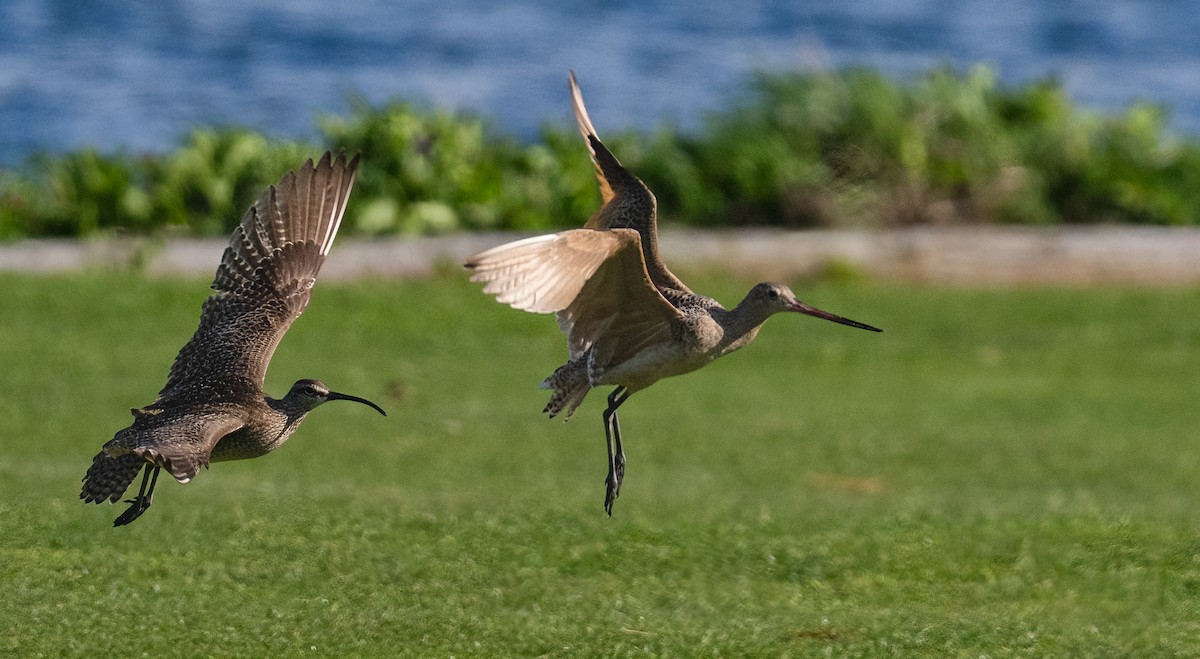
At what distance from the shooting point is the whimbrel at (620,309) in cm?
534

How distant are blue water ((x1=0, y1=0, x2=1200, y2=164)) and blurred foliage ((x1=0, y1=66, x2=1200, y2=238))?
20.9 feet

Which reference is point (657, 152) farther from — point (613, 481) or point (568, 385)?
point (613, 481)

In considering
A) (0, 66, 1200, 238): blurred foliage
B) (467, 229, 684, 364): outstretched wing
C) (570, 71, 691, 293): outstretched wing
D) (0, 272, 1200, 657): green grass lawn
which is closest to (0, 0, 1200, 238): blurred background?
(0, 66, 1200, 238): blurred foliage

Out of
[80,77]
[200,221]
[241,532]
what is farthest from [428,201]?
[80,77]

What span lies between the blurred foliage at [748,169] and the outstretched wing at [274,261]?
36.0 ft

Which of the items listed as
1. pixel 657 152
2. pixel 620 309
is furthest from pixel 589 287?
pixel 657 152

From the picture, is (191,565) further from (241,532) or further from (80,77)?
(80,77)

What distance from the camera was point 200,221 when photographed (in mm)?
18484

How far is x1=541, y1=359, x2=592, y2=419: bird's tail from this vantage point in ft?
20.4

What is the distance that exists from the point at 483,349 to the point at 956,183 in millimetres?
6175

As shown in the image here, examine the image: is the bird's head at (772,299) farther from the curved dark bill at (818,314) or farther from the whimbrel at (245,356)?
the whimbrel at (245,356)

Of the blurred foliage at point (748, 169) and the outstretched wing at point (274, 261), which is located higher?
the blurred foliage at point (748, 169)

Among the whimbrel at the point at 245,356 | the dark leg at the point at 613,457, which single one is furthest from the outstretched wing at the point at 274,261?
the dark leg at the point at 613,457

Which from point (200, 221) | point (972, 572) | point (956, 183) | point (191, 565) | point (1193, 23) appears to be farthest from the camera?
point (1193, 23)
